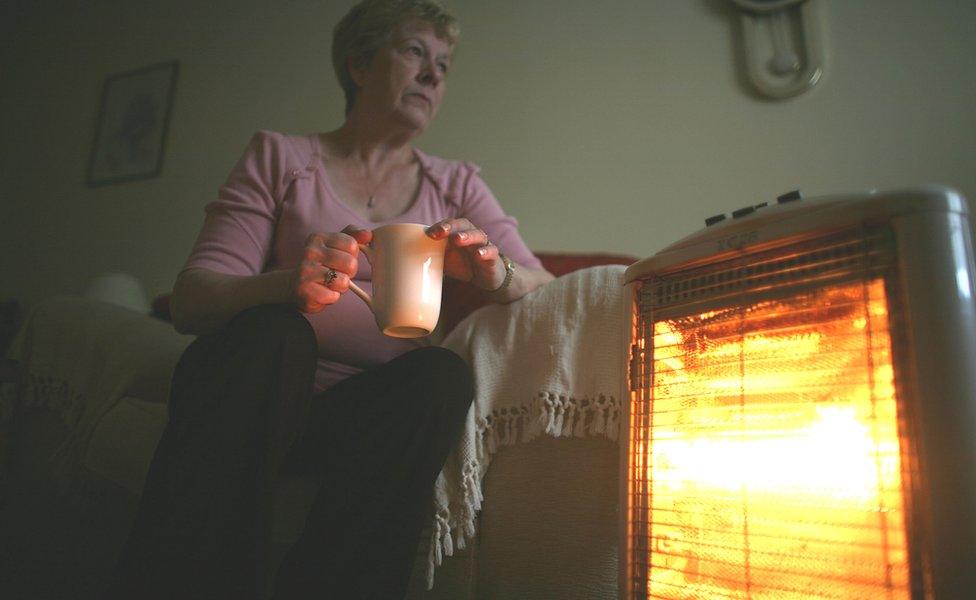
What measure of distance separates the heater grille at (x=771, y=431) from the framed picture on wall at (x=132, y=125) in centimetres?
216

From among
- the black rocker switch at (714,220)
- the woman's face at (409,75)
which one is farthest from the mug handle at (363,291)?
the woman's face at (409,75)

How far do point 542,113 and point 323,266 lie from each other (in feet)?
4.07

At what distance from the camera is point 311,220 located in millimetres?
997

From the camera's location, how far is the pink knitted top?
90cm

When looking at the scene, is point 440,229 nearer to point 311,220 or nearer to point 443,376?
point 443,376

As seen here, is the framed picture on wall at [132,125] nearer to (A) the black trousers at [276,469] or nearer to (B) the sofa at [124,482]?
(B) the sofa at [124,482]

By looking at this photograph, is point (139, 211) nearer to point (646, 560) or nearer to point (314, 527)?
point (314, 527)

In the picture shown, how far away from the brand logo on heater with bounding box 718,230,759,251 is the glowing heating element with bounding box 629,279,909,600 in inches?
1.9

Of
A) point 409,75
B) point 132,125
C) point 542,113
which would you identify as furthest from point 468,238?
point 132,125

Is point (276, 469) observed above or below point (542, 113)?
below

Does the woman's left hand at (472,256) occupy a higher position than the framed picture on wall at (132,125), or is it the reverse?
the framed picture on wall at (132,125)

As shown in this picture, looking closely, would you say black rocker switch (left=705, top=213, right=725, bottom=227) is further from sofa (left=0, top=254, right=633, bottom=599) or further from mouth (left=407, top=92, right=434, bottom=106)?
mouth (left=407, top=92, right=434, bottom=106)

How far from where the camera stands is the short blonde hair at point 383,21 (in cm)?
112

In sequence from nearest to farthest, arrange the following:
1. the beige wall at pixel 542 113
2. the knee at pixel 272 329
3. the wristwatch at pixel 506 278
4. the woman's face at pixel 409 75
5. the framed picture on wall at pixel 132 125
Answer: the knee at pixel 272 329
the wristwatch at pixel 506 278
the woman's face at pixel 409 75
the beige wall at pixel 542 113
the framed picture on wall at pixel 132 125
